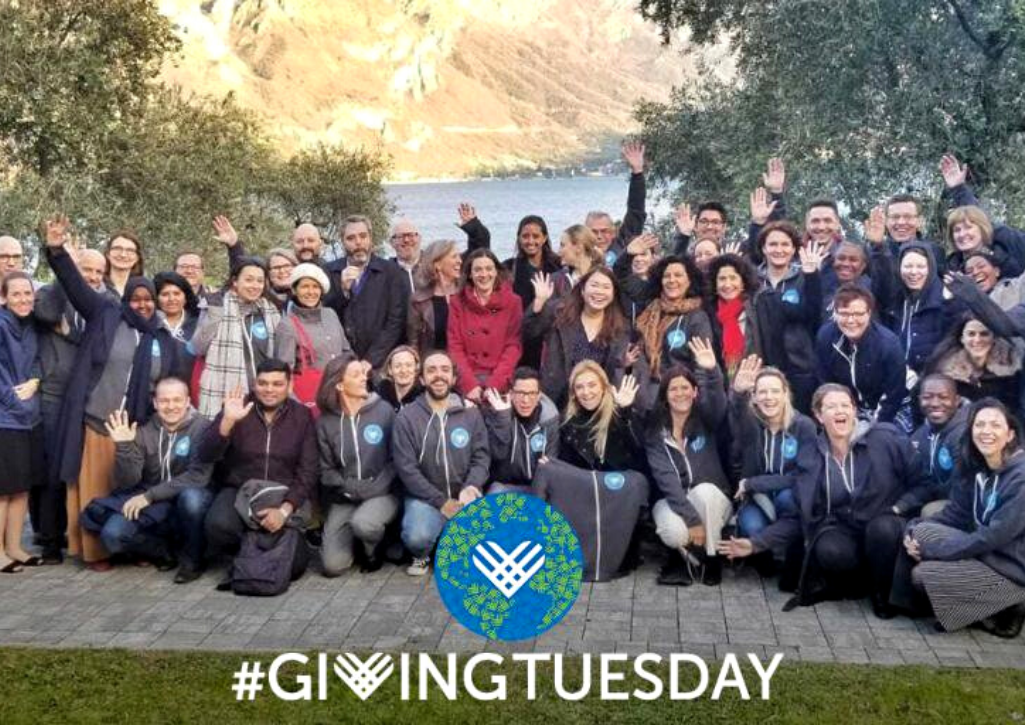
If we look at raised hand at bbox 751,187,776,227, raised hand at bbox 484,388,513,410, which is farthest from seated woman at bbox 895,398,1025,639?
raised hand at bbox 751,187,776,227

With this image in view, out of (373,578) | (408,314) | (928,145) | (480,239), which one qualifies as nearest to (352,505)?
(373,578)

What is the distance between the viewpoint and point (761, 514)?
327 inches

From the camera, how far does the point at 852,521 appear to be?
25.6 ft

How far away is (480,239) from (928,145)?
21.2 feet

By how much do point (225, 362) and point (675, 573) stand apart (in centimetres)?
367

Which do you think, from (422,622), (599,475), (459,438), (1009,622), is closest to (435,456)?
(459,438)

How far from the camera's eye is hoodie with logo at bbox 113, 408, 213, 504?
8.53 m

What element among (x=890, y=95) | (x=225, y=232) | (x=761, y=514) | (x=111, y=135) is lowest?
(x=761, y=514)

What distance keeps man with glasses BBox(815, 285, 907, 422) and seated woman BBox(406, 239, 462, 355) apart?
10.1 feet

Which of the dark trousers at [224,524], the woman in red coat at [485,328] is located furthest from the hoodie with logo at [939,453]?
the dark trousers at [224,524]

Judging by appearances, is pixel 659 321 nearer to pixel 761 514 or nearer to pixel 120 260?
pixel 761 514

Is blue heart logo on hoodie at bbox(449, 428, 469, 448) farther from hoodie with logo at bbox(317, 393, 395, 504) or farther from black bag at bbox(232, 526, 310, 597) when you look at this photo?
black bag at bbox(232, 526, 310, 597)

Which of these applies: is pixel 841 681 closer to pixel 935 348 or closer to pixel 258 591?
pixel 935 348

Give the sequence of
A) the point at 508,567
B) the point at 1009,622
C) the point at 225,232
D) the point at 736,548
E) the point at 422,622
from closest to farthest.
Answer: the point at 508,567 → the point at 1009,622 → the point at 422,622 → the point at 736,548 → the point at 225,232
